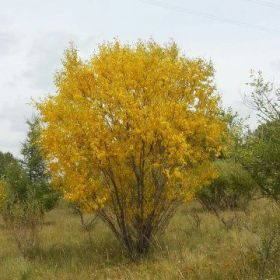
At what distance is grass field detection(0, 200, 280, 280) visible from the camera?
25.1ft

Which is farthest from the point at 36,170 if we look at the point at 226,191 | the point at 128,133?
the point at 128,133

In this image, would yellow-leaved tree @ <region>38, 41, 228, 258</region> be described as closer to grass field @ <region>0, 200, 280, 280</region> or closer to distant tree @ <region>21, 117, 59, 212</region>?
grass field @ <region>0, 200, 280, 280</region>

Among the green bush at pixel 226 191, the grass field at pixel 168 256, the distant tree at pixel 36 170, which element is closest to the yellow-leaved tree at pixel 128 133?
the grass field at pixel 168 256

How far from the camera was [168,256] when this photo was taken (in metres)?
9.78

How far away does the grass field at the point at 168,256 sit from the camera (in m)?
7.64

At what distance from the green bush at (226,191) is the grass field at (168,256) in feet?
9.98

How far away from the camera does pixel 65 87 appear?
10.5m

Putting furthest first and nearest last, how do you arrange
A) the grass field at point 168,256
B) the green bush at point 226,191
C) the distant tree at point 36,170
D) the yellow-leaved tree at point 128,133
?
the distant tree at point 36,170 → the green bush at point 226,191 → the yellow-leaved tree at point 128,133 → the grass field at point 168,256

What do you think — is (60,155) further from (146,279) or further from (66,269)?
(146,279)

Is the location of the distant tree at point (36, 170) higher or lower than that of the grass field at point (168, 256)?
higher

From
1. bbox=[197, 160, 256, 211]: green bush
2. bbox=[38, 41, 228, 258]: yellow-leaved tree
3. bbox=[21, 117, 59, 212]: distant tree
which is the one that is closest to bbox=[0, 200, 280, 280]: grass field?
bbox=[38, 41, 228, 258]: yellow-leaved tree

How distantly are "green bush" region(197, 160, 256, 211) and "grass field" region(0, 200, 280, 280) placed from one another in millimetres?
3043

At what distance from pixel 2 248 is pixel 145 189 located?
16.8 ft

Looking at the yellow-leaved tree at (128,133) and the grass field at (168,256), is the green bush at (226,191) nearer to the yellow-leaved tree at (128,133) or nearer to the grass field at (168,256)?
the grass field at (168,256)
